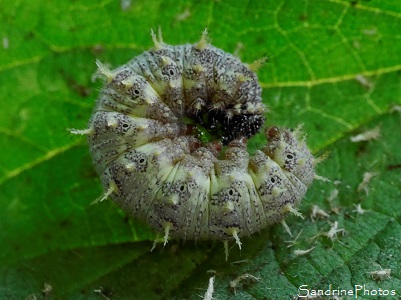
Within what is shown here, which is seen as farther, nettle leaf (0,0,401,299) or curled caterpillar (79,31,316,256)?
nettle leaf (0,0,401,299)

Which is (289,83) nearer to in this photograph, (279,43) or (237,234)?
(279,43)

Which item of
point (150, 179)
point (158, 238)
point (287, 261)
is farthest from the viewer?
point (158, 238)

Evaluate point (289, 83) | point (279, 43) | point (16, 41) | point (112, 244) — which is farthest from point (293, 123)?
point (16, 41)

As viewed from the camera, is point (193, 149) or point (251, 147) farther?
point (251, 147)

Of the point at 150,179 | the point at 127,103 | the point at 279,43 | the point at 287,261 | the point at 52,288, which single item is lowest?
the point at 52,288

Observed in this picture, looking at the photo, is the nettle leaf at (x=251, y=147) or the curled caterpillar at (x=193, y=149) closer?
the curled caterpillar at (x=193, y=149)
